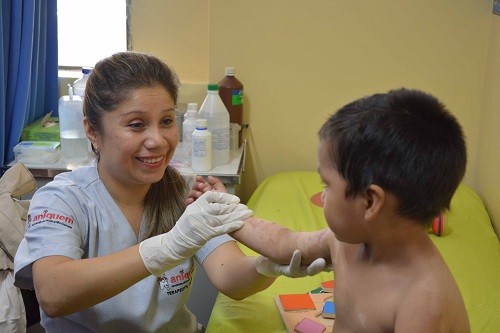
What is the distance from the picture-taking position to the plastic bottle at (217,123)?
2525 millimetres

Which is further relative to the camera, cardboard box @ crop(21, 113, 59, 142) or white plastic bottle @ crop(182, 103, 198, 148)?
cardboard box @ crop(21, 113, 59, 142)

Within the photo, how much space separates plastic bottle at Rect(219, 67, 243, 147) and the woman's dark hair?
1.17m

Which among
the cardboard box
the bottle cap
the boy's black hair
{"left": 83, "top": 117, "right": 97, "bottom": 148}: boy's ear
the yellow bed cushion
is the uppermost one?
the boy's black hair

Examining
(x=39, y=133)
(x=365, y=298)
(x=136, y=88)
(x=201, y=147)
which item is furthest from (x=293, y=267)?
(x=39, y=133)

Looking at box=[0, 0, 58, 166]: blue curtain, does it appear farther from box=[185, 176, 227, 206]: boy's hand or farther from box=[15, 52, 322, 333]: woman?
box=[185, 176, 227, 206]: boy's hand

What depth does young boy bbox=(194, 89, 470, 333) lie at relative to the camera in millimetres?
933

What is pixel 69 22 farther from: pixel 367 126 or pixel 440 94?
pixel 367 126

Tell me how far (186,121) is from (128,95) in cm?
109

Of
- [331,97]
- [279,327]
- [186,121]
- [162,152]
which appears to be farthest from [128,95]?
[331,97]

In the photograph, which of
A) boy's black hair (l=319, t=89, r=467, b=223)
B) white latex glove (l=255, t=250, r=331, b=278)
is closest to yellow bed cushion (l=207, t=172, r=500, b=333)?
white latex glove (l=255, t=250, r=331, b=278)

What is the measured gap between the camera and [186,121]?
8.32 ft

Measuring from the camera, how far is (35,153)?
2.49 meters

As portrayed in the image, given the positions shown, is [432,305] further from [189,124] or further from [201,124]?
[189,124]

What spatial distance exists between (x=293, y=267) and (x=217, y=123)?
133 cm
